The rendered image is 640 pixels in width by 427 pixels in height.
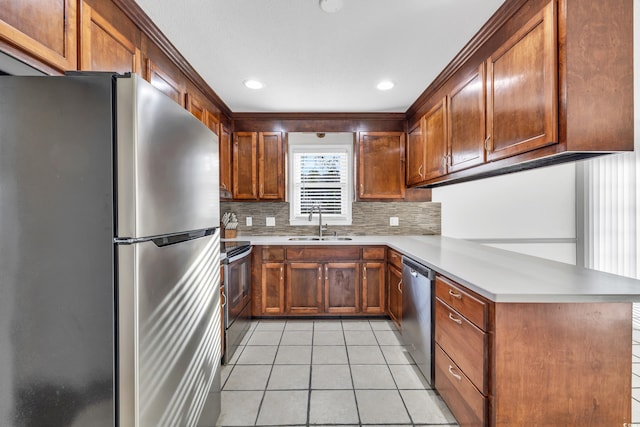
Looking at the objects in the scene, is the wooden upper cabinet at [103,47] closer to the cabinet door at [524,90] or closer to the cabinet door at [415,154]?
the cabinet door at [524,90]

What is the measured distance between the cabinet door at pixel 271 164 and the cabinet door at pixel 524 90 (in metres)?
2.21

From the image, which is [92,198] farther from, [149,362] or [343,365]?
[343,365]

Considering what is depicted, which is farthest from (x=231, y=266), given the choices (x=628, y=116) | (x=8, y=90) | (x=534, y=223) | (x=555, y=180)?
(x=555, y=180)

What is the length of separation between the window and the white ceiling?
3.08 feet

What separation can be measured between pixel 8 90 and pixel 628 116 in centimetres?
226

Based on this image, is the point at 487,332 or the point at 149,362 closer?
the point at 149,362

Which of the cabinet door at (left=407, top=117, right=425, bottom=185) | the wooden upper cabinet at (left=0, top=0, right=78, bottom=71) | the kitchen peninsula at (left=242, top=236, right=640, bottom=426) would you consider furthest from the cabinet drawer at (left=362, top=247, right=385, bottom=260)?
the wooden upper cabinet at (left=0, top=0, right=78, bottom=71)

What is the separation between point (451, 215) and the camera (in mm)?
3504

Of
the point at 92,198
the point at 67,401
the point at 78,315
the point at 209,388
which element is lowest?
the point at 209,388

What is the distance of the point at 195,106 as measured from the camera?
97.2 inches

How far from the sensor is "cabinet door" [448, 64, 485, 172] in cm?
Result: 191

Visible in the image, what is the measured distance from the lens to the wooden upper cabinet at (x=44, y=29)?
963mm

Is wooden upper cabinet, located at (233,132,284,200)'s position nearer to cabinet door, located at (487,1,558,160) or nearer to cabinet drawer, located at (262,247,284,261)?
cabinet drawer, located at (262,247,284,261)

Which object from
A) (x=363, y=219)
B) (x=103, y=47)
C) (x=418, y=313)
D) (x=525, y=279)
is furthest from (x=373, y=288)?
(x=103, y=47)
